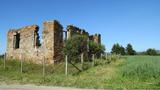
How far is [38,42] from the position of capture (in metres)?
30.3

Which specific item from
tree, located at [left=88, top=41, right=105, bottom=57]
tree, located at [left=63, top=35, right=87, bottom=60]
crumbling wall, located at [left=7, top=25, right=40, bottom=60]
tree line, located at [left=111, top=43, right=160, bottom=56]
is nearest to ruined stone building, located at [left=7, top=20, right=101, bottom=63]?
crumbling wall, located at [left=7, top=25, right=40, bottom=60]

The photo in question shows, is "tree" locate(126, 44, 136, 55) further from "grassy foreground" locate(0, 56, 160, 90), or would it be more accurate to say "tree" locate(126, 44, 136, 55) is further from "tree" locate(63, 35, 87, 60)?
"grassy foreground" locate(0, 56, 160, 90)

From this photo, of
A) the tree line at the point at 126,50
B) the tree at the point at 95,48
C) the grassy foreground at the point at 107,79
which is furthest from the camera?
the tree line at the point at 126,50

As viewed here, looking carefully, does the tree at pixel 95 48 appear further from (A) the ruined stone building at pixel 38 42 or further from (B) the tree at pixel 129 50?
(B) the tree at pixel 129 50

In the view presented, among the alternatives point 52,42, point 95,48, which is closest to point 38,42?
point 52,42

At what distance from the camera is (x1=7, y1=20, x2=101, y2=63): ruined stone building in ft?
91.5

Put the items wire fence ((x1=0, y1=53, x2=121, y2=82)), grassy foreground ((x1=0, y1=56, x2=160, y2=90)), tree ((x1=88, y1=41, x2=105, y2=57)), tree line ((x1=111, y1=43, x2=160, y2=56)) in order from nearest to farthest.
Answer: grassy foreground ((x1=0, y1=56, x2=160, y2=90)) → wire fence ((x1=0, y1=53, x2=121, y2=82)) → tree ((x1=88, y1=41, x2=105, y2=57)) → tree line ((x1=111, y1=43, x2=160, y2=56))

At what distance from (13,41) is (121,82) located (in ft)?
66.3

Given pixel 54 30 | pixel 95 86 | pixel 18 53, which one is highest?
pixel 54 30

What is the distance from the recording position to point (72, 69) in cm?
2331

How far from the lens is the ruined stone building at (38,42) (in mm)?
27891

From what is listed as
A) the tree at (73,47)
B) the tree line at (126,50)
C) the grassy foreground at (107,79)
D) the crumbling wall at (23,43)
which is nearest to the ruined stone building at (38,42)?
the crumbling wall at (23,43)

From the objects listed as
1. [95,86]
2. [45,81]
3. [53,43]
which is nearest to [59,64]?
[53,43]

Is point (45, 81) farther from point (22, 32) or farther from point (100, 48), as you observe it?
point (100, 48)
